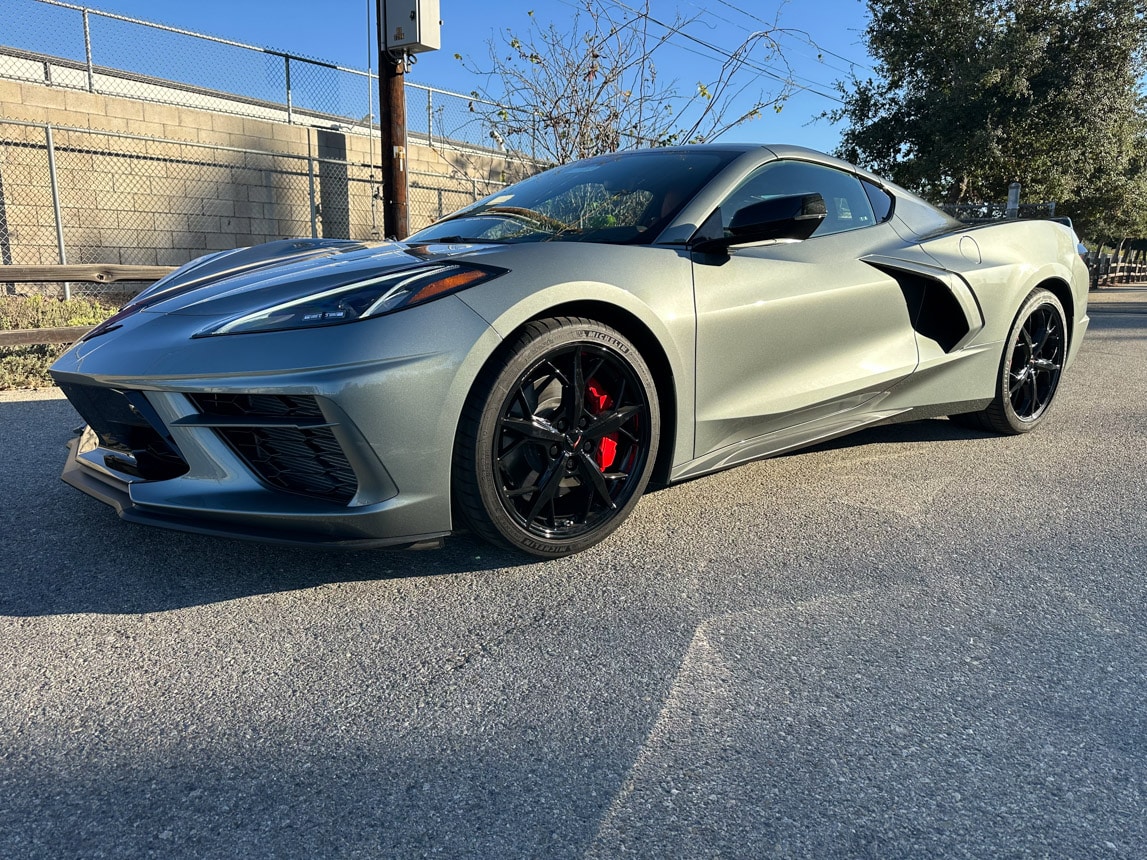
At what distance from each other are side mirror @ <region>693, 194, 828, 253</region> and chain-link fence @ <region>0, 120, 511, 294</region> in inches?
337

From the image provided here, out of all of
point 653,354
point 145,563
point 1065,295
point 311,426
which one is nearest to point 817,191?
point 653,354

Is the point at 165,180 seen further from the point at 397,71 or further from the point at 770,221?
the point at 770,221

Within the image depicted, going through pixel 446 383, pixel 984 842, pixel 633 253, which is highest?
pixel 633 253

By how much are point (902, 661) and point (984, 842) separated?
636 mm

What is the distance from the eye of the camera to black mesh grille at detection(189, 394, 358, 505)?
2.13 meters

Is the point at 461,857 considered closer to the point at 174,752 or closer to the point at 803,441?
the point at 174,752

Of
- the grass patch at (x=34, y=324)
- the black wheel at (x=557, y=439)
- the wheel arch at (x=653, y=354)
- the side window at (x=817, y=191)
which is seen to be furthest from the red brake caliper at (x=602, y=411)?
the grass patch at (x=34, y=324)

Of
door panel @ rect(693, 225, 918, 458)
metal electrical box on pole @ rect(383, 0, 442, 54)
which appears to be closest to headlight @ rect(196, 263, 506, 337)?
door panel @ rect(693, 225, 918, 458)

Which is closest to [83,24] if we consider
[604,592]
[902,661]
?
[604,592]

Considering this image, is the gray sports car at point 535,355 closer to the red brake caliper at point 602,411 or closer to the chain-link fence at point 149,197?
the red brake caliper at point 602,411

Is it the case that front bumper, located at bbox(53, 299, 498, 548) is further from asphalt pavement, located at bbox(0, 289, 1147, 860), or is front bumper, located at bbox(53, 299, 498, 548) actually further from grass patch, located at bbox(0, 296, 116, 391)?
grass patch, located at bbox(0, 296, 116, 391)

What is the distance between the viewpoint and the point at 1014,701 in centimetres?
185

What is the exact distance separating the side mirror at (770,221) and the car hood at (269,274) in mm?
815

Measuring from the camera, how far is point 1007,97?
18094mm
